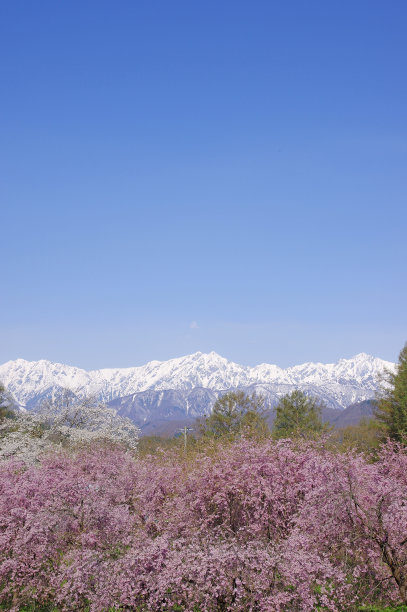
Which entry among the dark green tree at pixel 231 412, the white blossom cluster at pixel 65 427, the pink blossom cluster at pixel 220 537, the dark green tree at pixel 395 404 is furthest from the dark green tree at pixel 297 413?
the pink blossom cluster at pixel 220 537

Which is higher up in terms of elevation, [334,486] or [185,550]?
[334,486]

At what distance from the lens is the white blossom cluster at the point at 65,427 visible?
3881 centimetres

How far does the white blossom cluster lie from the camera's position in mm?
38812

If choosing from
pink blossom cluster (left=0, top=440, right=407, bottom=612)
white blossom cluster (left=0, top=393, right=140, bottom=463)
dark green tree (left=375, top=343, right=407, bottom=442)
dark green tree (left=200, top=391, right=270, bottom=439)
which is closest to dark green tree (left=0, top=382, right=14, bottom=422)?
white blossom cluster (left=0, top=393, right=140, bottom=463)

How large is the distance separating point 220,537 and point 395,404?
31330 mm

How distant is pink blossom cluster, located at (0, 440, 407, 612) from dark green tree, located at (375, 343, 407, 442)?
70.7ft

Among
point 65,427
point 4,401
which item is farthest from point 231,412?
point 4,401

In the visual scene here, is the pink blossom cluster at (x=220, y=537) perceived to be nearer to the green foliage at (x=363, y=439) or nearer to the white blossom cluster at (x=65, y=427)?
Answer: the green foliage at (x=363, y=439)

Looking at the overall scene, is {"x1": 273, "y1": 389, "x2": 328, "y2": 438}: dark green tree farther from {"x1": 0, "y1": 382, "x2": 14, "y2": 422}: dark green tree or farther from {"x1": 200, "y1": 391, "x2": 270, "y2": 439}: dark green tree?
{"x1": 0, "y1": 382, "x2": 14, "y2": 422}: dark green tree

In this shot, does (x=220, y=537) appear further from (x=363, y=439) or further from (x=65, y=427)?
(x=363, y=439)

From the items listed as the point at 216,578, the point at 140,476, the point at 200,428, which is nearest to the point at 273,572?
the point at 216,578

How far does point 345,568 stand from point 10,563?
33.2ft

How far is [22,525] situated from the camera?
52.0 feet

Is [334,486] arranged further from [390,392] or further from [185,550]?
[390,392]
